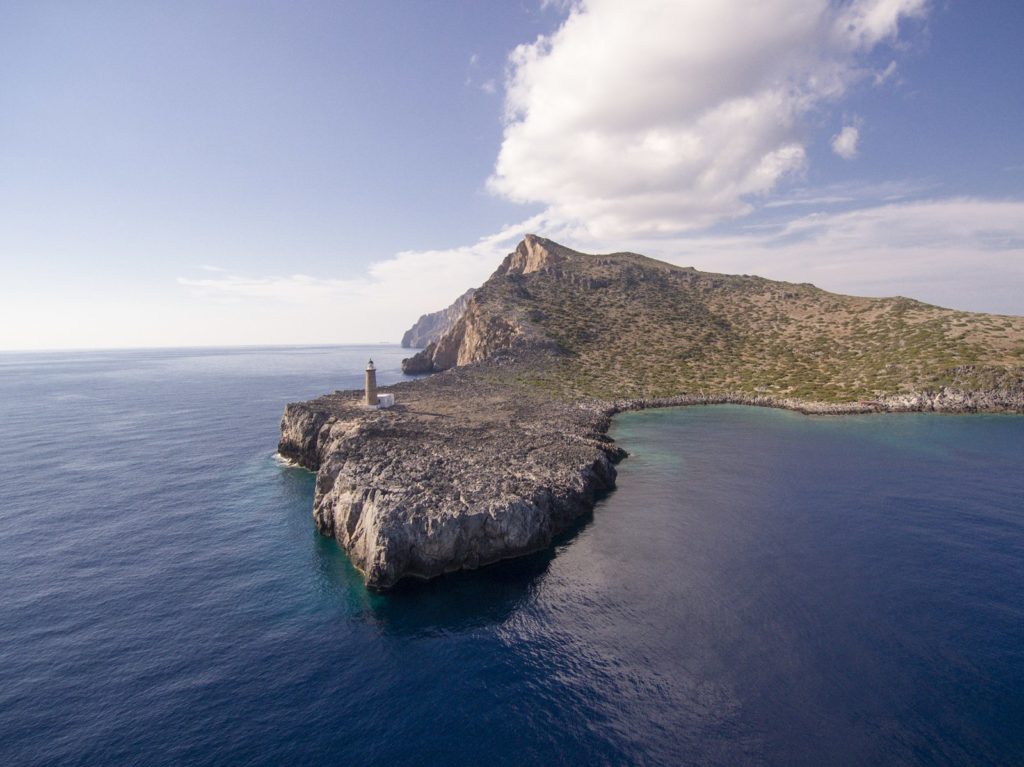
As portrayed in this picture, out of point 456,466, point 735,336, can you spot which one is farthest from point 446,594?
point 735,336

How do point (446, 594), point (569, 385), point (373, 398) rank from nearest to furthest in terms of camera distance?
point (446, 594)
point (373, 398)
point (569, 385)

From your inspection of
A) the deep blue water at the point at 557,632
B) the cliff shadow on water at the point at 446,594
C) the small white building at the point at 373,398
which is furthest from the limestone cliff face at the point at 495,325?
the cliff shadow on water at the point at 446,594

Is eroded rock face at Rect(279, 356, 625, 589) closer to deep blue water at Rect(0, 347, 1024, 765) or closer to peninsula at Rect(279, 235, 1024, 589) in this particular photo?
peninsula at Rect(279, 235, 1024, 589)

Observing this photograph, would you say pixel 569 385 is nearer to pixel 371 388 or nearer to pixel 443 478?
pixel 371 388

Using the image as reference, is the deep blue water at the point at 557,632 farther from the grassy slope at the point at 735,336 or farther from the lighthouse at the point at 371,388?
the grassy slope at the point at 735,336

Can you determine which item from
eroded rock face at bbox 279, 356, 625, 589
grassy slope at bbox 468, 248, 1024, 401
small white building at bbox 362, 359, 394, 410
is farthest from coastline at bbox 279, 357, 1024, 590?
grassy slope at bbox 468, 248, 1024, 401

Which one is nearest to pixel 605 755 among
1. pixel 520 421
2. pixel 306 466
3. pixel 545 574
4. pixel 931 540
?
pixel 545 574
